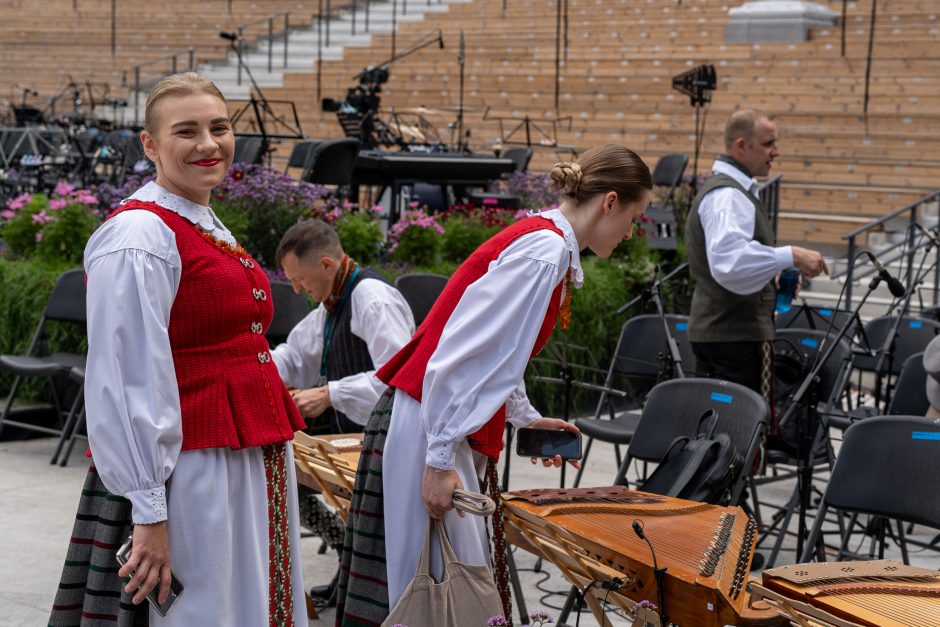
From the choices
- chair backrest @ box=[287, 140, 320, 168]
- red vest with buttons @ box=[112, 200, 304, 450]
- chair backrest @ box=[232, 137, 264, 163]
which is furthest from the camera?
chair backrest @ box=[232, 137, 264, 163]

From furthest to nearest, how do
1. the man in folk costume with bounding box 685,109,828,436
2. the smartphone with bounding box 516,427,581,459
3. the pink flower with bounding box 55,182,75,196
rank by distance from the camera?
the pink flower with bounding box 55,182,75,196
the man in folk costume with bounding box 685,109,828,436
the smartphone with bounding box 516,427,581,459

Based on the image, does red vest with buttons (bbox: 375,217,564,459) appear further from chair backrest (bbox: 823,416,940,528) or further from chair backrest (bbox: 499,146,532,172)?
chair backrest (bbox: 499,146,532,172)

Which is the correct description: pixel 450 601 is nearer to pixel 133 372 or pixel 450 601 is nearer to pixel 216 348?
pixel 216 348

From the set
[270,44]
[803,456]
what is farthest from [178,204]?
[270,44]

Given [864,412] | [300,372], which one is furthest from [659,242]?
[300,372]

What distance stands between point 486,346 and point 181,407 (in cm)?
66

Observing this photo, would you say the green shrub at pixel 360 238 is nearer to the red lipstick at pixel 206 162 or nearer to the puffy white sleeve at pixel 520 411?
the puffy white sleeve at pixel 520 411

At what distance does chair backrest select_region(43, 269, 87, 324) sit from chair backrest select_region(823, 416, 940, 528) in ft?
13.6

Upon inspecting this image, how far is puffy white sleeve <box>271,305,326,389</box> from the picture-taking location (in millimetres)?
4285

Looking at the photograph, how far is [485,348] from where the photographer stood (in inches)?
106

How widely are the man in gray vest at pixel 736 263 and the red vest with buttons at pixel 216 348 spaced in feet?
9.02

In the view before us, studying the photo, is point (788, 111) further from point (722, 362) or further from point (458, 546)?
point (458, 546)

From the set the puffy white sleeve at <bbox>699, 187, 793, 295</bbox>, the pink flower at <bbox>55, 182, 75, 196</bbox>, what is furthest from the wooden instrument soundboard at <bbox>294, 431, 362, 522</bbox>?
the pink flower at <bbox>55, 182, 75, 196</bbox>

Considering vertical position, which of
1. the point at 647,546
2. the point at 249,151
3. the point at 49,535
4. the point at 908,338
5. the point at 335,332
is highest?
the point at 249,151
